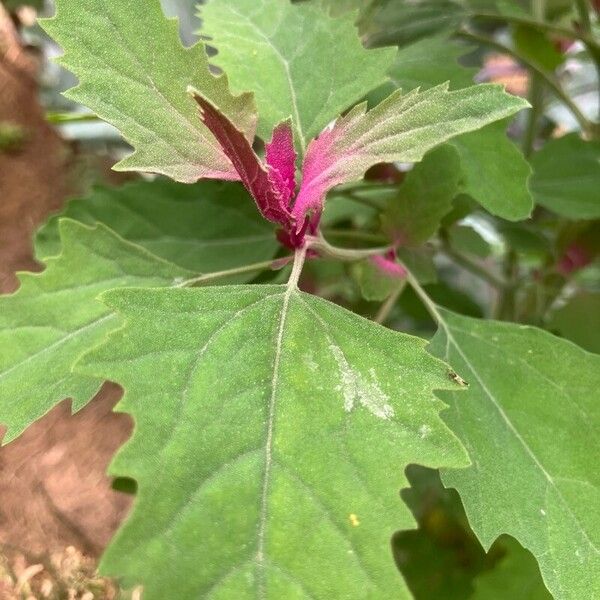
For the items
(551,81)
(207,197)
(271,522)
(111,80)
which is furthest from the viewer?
(551,81)

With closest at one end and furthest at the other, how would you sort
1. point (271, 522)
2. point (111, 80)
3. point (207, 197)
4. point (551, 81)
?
1. point (271, 522)
2. point (111, 80)
3. point (207, 197)
4. point (551, 81)

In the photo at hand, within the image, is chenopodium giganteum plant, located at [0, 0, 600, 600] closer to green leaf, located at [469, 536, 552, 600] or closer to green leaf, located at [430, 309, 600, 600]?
green leaf, located at [430, 309, 600, 600]

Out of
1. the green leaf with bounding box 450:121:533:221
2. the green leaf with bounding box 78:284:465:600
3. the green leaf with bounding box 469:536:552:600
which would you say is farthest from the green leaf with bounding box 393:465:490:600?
the green leaf with bounding box 78:284:465:600

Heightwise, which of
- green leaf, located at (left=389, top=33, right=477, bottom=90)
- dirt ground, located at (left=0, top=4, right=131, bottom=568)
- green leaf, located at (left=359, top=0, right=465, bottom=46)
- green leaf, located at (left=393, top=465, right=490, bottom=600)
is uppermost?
green leaf, located at (left=359, top=0, right=465, bottom=46)

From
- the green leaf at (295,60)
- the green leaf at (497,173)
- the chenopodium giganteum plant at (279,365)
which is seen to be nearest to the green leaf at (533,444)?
the chenopodium giganteum plant at (279,365)

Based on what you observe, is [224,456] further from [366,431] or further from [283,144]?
[283,144]

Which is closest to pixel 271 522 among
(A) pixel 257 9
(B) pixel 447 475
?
(B) pixel 447 475

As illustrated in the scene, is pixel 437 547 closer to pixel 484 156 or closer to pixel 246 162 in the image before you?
pixel 484 156

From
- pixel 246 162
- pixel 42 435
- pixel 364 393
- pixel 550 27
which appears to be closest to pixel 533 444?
pixel 364 393
